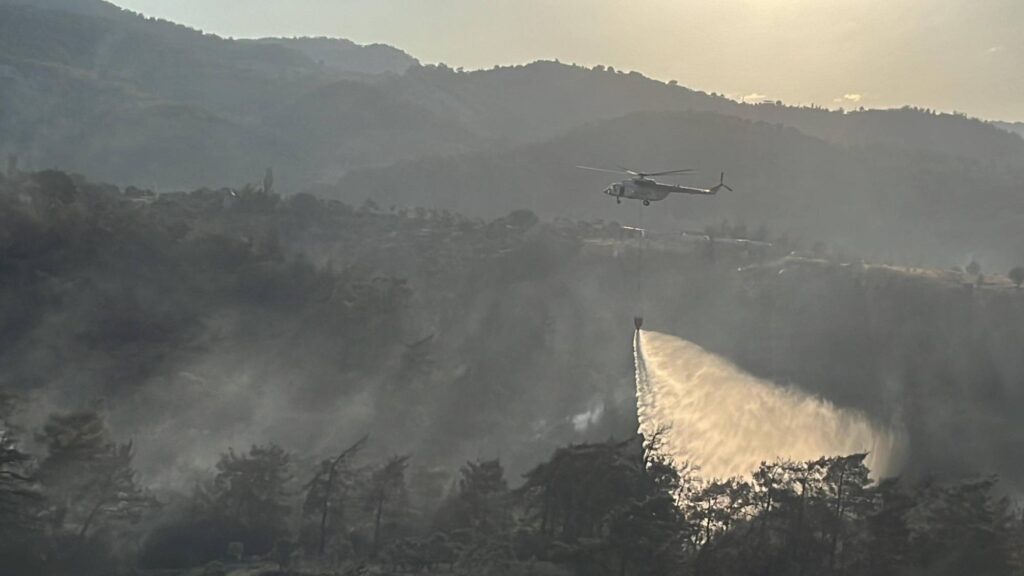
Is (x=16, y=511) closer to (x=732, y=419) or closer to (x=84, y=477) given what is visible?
(x=84, y=477)

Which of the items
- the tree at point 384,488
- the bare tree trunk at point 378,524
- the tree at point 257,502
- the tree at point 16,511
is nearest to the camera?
the tree at point 16,511

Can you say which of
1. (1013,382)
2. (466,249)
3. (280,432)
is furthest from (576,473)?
A: (466,249)

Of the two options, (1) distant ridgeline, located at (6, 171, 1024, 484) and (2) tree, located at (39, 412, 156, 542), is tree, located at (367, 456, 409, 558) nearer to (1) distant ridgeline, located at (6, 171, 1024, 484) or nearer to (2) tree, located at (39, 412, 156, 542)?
(2) tree, located at (39, 412, 156, 542)

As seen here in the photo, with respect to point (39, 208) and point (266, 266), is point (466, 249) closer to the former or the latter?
point (266, 266)

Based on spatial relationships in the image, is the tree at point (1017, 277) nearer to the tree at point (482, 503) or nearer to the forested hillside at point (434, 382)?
the forested hillside at point (434, 382)

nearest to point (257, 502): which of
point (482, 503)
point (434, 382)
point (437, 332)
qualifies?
point (482, 503)

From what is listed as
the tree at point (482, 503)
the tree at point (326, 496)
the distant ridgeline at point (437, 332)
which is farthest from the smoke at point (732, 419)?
the tree at point (326, 496)
